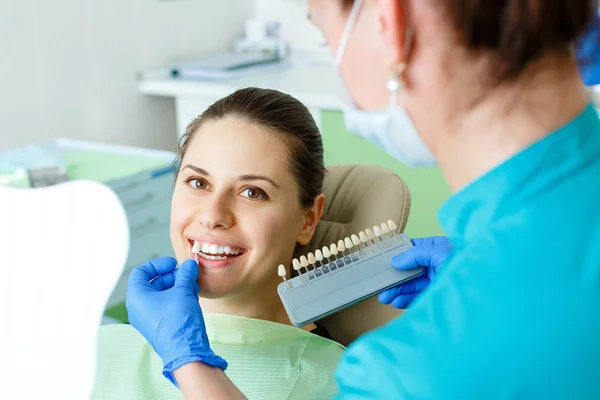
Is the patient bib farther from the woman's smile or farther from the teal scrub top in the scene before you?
the teal scrub top

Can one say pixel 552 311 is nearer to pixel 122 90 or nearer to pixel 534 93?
pixel 534 93

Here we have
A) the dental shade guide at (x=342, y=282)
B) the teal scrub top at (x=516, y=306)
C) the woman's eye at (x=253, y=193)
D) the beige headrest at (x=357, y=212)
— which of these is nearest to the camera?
the teal scrub top at (x=516, y=306)

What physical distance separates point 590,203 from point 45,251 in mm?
899

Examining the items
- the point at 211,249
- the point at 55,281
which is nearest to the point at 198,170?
the point at 211,249

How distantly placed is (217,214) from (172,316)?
0.95 feet

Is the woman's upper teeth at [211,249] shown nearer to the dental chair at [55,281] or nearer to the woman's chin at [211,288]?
the woman's chin at [211,288]

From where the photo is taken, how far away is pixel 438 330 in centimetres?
74

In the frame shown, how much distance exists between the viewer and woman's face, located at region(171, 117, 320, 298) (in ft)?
4.69

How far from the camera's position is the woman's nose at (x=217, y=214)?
1.42 m

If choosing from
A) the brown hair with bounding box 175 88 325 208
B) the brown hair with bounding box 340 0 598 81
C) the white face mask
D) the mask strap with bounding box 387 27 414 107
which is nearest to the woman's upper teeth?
the brown hair with bounding box 175 88 325 208

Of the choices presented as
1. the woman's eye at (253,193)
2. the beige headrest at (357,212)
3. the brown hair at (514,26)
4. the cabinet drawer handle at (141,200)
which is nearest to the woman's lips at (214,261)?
the woman's eye at (253,193)

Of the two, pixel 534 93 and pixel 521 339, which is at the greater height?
pixel 534 93

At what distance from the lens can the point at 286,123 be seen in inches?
61.4

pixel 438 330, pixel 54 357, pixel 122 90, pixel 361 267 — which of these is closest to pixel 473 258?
pixel 438 330
